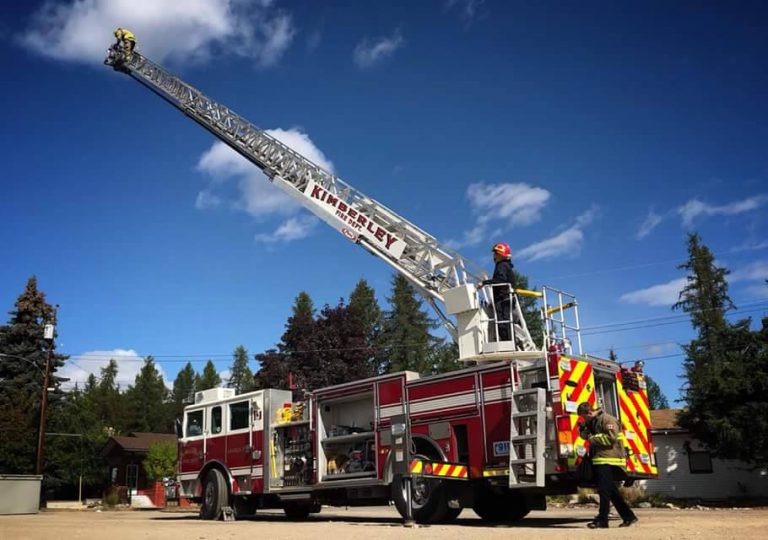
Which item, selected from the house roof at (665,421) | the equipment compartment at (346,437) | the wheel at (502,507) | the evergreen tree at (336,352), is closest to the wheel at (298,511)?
the equipment compartment at (346,437)

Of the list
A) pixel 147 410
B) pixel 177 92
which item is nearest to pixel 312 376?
pixel 177 92

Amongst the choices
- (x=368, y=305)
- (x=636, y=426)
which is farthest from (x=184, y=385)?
(x=636, y=426)

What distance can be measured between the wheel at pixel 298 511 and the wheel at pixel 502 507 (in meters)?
5.02

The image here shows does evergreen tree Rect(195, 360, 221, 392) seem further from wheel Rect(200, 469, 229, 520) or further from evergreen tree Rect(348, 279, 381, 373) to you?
wheel Rect(200, 469, 229, 520)

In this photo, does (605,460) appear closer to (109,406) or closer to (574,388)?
(574,388)

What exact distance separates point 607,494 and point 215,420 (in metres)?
10.1

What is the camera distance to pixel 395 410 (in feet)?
41.3

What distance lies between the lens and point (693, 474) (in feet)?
90.6

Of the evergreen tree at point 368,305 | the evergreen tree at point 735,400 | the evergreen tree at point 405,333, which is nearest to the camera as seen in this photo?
the evergreen tree at point 735,400

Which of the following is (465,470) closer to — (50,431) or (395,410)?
(395,410)

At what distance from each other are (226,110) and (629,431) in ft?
44.2

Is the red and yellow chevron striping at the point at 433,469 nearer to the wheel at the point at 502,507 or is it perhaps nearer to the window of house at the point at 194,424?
the wheel at the point at 502,507

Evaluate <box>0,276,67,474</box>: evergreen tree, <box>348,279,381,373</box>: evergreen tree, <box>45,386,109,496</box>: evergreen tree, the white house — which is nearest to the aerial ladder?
the white house

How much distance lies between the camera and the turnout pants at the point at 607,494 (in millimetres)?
9555
